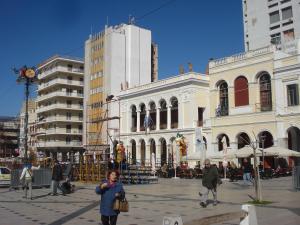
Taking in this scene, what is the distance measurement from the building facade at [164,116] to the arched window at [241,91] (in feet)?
14.8

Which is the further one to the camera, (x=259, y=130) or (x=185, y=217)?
(x=259, y=130)

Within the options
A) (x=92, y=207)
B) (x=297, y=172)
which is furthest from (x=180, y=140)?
(x=92, y=207)

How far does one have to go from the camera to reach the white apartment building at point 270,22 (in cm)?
5844

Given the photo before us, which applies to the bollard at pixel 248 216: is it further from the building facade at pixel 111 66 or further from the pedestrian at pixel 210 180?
the building facade at pixel 111 66

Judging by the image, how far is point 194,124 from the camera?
44438 millimetres

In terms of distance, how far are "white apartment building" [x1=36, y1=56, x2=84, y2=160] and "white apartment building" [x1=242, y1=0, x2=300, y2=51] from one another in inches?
1239

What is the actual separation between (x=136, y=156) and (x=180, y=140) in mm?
12461

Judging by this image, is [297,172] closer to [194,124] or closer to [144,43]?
[194,124]

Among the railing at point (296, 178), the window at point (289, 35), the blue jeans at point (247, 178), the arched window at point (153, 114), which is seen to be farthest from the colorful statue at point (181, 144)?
the window at point (289, 35)

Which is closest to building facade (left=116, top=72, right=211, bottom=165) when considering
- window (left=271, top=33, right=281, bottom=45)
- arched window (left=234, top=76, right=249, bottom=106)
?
arched window (left=234, top=76, right=249, bottom=106)

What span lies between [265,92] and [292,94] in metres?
2.97

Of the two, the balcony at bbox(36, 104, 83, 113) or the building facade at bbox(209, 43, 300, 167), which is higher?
the balcony at bbox(36, 104, 83, 113)

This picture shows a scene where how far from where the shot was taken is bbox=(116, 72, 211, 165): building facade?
44.7m

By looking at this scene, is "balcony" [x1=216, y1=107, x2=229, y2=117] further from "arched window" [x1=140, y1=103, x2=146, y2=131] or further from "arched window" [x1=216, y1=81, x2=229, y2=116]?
"arched window" [x1=140, y1=103, x2=146, y2=131]
